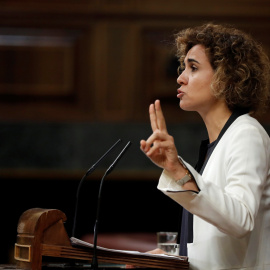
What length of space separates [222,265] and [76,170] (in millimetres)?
2227

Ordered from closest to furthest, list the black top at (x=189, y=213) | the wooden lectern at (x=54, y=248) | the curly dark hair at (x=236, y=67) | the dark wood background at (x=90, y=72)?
the wooden lectern at (x=54, y=248)
the black top at (x=189, y=213)
the curly dark hair at (x=236, y=67)
the dark wood background at (x=90, y=72)

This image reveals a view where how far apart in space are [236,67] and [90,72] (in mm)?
2079

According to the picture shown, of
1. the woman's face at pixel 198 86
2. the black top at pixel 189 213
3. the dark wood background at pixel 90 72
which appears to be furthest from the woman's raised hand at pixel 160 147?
the dark wood background at pixel 90 72

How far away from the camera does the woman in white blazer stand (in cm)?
200

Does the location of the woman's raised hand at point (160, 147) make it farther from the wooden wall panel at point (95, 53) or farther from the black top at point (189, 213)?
the wooden wall panel at point (95, 53)

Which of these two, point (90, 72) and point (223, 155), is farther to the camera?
point (90, 72)

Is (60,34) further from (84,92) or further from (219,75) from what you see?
(219,75)

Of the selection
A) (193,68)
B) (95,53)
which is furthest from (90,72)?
(193,68)

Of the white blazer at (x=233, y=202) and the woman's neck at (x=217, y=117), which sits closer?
the white blazer at (x=233, y=202)

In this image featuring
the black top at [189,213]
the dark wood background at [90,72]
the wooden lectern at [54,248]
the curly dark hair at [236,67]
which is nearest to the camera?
the wooden lectern at [54,248]

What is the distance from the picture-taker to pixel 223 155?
227 centimetres

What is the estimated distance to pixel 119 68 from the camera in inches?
177

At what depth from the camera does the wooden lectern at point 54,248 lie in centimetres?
197

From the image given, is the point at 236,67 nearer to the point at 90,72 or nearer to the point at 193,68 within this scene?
the point at 193,68
